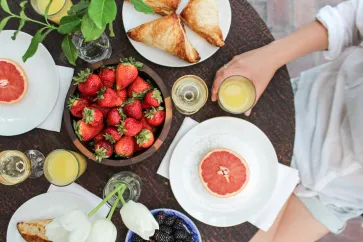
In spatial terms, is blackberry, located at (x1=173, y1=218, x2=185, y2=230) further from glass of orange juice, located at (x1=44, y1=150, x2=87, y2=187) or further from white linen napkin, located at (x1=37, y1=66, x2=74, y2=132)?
white linen napkin, located at (x1=37, y1=66, x2=74, y2=132)

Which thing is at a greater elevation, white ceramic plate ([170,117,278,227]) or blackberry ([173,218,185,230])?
white ceramic plate ([170,117,278,227])

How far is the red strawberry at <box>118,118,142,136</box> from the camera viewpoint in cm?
96

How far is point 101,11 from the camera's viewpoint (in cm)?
67

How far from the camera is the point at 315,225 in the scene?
1.26m

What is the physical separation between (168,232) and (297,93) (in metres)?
0.58

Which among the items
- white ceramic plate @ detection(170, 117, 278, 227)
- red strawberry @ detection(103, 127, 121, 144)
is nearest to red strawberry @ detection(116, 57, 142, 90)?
red strawberry @ detection(103, 127, 121, 144)

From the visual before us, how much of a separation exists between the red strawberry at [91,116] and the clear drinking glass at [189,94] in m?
0.21

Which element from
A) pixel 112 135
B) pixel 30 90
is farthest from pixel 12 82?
pixel 112 135

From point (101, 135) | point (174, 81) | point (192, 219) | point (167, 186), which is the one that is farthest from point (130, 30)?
point (192, 219)

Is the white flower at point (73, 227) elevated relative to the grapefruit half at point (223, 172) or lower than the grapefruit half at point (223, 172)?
elevated

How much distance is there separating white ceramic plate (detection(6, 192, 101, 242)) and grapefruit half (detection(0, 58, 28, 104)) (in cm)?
27

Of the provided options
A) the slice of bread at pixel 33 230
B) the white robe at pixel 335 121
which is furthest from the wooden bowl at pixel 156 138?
the white robe at pixel 335 121

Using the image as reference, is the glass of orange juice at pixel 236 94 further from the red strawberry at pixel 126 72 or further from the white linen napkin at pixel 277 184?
the red strawberry at pixel 126 72

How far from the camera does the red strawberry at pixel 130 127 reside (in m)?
0.96
